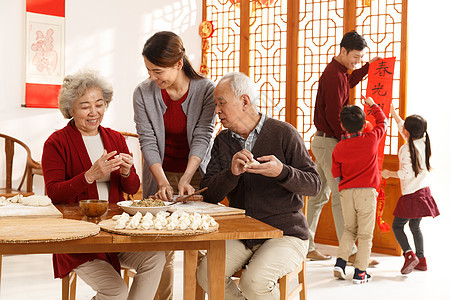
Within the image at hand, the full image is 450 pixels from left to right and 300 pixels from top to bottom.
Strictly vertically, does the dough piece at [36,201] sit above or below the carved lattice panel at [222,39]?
below

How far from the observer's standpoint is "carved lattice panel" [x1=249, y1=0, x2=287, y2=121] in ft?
16.5

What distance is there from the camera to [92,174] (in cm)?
216

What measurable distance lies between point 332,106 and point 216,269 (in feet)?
8.19

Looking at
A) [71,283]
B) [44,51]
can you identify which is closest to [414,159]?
[71,283]

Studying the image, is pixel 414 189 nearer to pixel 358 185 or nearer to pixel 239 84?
pixel 358 185

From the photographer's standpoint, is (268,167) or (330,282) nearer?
(268,167)

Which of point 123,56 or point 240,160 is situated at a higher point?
point 123,56

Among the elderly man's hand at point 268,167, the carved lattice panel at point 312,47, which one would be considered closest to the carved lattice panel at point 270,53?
the carved lattice panel at point 312,47

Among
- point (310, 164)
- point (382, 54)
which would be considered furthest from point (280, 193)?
point (382, 54)

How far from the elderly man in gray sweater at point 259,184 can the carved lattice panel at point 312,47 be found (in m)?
2.64

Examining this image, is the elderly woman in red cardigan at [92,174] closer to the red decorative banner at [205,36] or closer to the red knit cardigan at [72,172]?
the red knit cardigan at [72,172]

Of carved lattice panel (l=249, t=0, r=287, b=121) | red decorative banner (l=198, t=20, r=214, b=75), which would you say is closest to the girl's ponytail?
carved lattice panel (l=249, t=0, r=287, b=121)

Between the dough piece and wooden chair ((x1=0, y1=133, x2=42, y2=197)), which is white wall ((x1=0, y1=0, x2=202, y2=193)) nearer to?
wooden chair ((x1=0, y1=133, x2=42, y2=197))

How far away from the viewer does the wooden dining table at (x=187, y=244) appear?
155 centimetres
